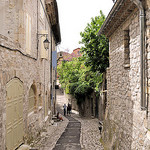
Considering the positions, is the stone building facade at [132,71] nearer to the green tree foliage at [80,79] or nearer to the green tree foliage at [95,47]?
the green tree foliage at [95,47]

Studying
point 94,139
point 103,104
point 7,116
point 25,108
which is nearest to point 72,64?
point 103,104

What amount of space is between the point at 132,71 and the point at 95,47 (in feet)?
27.2

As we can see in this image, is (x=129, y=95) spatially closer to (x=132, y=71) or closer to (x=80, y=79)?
(x=132, y=71)

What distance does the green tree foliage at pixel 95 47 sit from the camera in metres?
12.9

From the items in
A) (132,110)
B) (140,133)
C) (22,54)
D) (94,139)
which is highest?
(22,54)

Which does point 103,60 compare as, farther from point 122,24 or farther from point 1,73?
point 1,73

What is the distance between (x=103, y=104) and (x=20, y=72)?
29.4ft

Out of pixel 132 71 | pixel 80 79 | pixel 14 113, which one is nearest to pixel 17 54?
pixel 14 113

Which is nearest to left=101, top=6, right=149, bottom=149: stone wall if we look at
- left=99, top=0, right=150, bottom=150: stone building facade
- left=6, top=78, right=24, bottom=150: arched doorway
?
left=99, top=0, right=150, bottom=150: stone building facade

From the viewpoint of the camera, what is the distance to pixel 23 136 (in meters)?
6.98

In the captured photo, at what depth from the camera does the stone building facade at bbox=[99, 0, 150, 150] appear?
3.99 meters

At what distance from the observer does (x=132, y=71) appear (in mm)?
5062

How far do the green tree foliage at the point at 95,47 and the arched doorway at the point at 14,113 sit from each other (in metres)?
7.31

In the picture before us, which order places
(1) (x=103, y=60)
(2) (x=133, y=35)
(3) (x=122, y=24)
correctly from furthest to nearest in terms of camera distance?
1. (1) (x=103, y=60)
2. (3) (x=122, y=24)
3. (2) (x=133, y=35)
